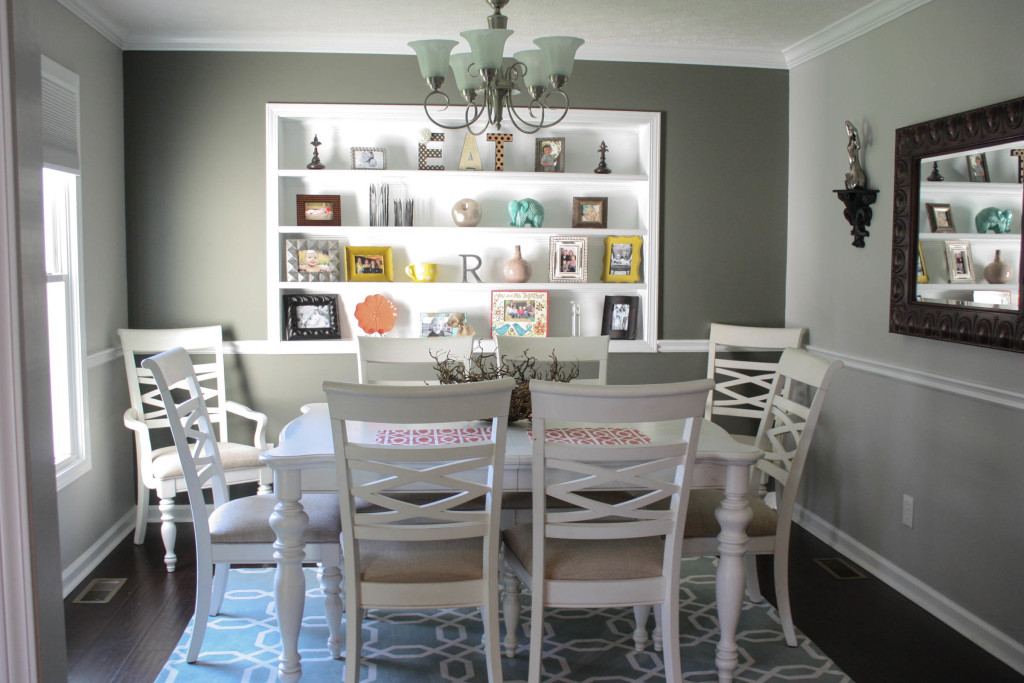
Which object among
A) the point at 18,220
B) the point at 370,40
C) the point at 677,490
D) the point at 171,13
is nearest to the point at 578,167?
the point at 370,40

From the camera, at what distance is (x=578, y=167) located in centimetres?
453

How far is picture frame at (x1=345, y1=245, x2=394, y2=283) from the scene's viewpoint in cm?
434

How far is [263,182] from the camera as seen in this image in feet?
13.7

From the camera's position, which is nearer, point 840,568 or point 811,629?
point 811,629

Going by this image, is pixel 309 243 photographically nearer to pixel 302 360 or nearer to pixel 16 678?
pixel 302 360

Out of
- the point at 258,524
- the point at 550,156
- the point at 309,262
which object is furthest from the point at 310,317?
the point at 258,524

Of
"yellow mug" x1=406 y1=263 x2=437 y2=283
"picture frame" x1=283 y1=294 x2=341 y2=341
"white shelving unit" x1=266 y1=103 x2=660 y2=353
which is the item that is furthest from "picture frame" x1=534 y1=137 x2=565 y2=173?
"picture frame" x1=283 y1=294 x2=341 y2=341

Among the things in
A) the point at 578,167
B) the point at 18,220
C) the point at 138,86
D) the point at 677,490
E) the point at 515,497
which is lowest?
the point at 515,497

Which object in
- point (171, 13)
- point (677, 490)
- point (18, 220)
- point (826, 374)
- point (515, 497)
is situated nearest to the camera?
point (18, 220)

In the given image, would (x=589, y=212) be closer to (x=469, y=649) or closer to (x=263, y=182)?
(x=263, y=182)

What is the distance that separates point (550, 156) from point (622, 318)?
0.95 metres

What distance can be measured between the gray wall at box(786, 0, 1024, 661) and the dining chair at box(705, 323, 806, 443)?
212 mm

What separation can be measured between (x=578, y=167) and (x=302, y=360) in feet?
5.91

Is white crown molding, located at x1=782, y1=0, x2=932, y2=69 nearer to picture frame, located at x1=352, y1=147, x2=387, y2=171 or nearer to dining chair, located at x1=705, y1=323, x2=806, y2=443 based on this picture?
dining chair, located at x1=705, y1=323, x2=806, y2=443
